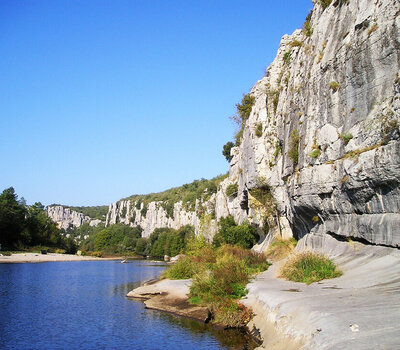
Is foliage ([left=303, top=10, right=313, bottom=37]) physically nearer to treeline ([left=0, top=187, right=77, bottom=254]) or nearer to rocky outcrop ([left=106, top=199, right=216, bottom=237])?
rocky outcrop ([left=106, top=199, right=216, bottom=237])

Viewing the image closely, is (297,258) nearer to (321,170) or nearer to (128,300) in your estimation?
(321,170)

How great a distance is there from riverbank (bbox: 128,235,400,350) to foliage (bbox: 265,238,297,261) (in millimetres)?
10042

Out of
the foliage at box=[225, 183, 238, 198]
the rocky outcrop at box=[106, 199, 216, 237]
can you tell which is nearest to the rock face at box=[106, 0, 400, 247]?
the foliage at box=[225, 183, 238, 198]

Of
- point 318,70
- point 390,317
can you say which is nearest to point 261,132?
point 318,70

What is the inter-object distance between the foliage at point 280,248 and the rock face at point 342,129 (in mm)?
1086

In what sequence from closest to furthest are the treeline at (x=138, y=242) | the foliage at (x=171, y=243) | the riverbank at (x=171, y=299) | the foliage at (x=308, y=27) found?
the riverbank at (x=171, y=299) → the foliage at (x=308, y=27) → the foliage at (x=171, y=243) → the treeline at (x=138, y=242)

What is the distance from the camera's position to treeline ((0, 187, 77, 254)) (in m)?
88.9

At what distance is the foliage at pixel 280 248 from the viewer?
114 ft

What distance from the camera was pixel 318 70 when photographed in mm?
27250

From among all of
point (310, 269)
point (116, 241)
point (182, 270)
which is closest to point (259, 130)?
point (182, 270)

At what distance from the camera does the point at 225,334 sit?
1803 cm

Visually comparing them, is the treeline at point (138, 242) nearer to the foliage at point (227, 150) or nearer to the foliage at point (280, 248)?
the foliage at point (227, 150)

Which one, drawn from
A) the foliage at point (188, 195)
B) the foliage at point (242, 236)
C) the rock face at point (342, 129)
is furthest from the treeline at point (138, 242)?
the rock face at point (342, 129)

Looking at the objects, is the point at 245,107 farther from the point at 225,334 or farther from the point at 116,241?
the point at 116,241
